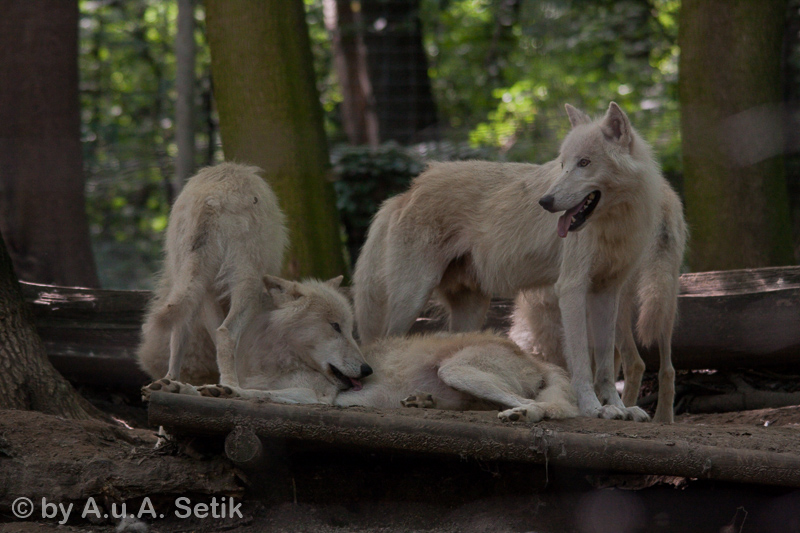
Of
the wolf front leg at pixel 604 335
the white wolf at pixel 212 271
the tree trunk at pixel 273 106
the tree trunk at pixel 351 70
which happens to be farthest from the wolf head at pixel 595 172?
the tree trunk at pixel 351 70

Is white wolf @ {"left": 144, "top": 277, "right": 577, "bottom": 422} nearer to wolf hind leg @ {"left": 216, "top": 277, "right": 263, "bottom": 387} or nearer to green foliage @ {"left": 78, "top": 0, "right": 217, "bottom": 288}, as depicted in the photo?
wolf hind leg @ {"left": 216, "top": 277, "right": 263, "bottom": 387}

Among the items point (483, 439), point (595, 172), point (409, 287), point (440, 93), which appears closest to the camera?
point (483, 439)

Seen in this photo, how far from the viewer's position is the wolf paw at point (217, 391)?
3.87 metres

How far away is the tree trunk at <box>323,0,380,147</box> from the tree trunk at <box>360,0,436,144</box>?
208 mm

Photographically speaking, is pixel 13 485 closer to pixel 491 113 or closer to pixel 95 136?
pixel 95 136

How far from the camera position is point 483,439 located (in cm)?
358

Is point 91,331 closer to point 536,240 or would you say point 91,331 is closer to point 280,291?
point 280,291

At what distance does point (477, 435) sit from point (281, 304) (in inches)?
68.3

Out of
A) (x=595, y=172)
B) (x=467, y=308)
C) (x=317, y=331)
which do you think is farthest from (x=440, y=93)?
(x=317, y=331)

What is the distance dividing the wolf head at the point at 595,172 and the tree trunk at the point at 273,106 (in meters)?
2.78

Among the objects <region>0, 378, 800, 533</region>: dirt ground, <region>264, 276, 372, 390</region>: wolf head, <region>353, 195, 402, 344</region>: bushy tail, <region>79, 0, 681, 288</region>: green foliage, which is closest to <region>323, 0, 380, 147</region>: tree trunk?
<region>79, 0, 681, 288</region>: green foliage

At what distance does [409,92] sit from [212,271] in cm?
992

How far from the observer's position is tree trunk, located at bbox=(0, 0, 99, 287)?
7309 mm

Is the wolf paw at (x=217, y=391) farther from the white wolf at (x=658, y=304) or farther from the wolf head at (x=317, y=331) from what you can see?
the white wolf at (x=658, y=304)
